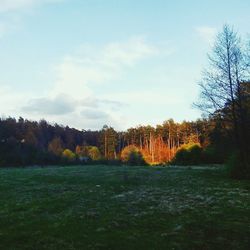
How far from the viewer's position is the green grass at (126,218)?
1716cm

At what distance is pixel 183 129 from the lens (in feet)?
599

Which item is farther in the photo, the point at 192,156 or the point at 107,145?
the point at 107,145

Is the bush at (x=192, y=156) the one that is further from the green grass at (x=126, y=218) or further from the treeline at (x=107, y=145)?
the green grass at (x=126, y=218)

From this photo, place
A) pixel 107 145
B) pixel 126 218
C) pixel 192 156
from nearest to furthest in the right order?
pixel 126 218 → pixel 192 156 → pixel 107 145

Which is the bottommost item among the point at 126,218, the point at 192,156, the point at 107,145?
the point at 126,218

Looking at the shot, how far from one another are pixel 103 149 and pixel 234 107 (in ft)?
484

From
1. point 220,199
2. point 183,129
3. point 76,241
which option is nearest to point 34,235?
point 76,241

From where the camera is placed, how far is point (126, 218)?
864 inches

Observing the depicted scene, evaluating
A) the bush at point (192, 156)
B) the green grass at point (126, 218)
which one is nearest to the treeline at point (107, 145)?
the bush at point (192, 156)

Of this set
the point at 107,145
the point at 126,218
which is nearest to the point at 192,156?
the point at 126,218

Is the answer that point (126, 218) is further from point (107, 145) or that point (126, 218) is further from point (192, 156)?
point (107, 145)

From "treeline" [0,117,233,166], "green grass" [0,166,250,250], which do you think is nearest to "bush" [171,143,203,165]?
"treeline" [0,117,233,166]

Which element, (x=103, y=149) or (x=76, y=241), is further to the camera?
(x=103, y=149)

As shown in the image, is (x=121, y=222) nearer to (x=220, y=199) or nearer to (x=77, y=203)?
(x=77, y=203)
